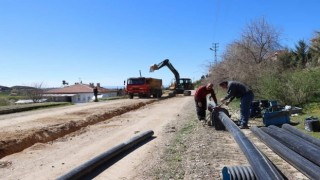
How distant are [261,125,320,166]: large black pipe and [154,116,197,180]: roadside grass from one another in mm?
2209

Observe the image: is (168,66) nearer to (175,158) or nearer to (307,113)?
(307,113)

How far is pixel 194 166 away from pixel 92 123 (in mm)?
10334

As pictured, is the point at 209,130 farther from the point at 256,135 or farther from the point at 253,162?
the point at 253,162

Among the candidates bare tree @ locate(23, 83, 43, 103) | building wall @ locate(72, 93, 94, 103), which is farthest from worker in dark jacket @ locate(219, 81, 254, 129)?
building wall @ locate(72, 93, 94, 103)

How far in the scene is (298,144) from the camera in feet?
25.7

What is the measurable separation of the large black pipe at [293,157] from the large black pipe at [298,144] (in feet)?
0.26

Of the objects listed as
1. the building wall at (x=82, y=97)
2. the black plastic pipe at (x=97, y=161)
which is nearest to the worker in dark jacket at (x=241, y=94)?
the black plastic pipe at (x=97, y=161)

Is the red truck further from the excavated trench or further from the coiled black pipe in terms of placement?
the coiled black pipe

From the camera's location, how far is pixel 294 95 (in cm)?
1830

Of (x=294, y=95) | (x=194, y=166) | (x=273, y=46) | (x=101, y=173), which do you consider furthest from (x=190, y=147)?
(x=273, y=46)

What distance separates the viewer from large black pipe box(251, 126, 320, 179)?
6310mm

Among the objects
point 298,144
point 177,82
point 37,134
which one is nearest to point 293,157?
point 298,144

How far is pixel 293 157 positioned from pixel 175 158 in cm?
245

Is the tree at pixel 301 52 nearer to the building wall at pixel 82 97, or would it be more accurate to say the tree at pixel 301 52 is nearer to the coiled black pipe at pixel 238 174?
the coiled black pipe at pixel 238 174
